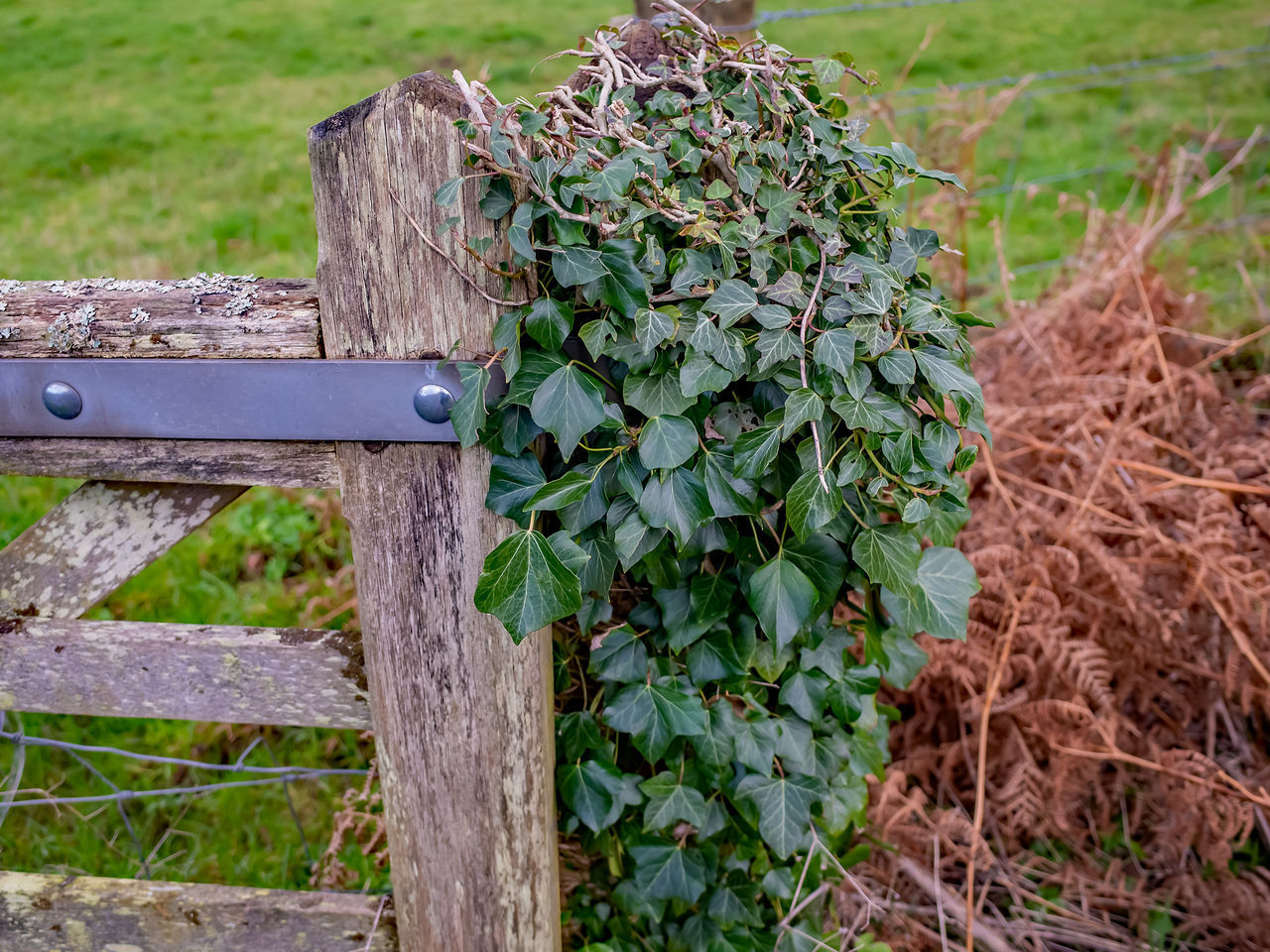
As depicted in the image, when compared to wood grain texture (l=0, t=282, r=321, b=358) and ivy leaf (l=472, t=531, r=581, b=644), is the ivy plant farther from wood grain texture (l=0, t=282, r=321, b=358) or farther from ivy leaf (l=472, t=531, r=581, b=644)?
wood grain texture (l=0, t=282, r=321, b=358)

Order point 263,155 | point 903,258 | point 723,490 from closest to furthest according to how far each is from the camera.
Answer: point 723,490, point 903,258, point 263,155

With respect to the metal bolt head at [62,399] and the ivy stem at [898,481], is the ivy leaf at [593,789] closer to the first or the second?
the ivy stem at [898,481]

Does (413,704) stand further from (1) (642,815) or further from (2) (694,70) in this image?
(2) (694,70)

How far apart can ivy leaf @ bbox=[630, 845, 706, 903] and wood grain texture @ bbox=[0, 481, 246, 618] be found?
0.82 metres

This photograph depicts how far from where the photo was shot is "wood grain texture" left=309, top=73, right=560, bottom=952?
943 millimetres

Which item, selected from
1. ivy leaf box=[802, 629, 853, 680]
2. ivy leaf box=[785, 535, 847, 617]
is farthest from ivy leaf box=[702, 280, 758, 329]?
ivy leaf box=[802, 629, 853, 680]

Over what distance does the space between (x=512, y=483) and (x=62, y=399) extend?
0.55m

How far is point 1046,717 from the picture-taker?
6.56 ft

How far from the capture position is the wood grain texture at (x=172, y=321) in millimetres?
1021

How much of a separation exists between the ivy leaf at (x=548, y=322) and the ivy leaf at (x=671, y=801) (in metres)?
0.69

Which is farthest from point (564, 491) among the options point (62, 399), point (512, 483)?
point (62, 399)

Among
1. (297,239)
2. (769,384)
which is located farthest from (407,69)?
(769,384)

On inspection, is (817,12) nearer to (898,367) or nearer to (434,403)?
(898,367)

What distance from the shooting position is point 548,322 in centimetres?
93
